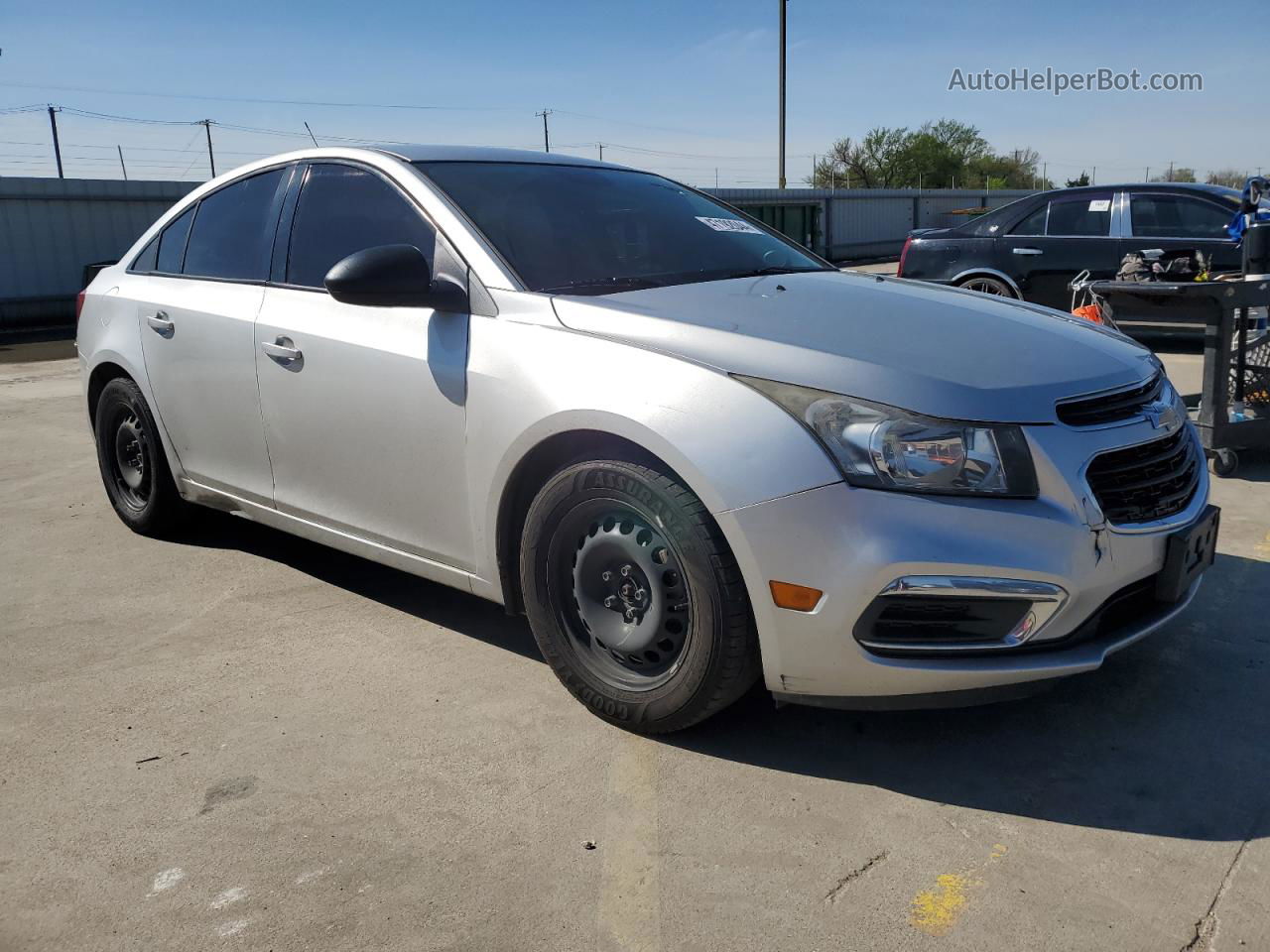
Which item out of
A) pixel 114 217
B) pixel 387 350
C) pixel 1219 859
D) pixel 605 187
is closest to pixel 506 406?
pixel 387 350

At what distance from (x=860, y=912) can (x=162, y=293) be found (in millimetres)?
3614

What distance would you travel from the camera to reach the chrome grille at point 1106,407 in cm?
263

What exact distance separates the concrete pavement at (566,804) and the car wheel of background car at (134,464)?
0.93 m

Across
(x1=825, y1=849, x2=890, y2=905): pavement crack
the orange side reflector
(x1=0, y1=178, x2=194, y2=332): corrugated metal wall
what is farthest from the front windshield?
(x1=0, y1=178, x2=194, y2=332): corrugated metal wall

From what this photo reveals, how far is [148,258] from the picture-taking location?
472cm

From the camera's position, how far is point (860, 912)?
2.19m

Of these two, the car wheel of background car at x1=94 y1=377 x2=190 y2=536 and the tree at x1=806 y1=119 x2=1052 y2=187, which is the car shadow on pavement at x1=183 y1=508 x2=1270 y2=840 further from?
the tree at x1=806 y1=119 x2=1052 y2=187

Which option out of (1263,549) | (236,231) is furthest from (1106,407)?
(236,231)

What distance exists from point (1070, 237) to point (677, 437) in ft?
25.6

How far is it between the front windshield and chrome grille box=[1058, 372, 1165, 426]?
4.04ft

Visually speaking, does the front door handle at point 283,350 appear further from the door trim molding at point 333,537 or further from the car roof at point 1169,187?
the car roof at point 1169,187

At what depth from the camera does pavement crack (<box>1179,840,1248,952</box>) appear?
2.06m

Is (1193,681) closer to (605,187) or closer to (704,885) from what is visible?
(704,885)

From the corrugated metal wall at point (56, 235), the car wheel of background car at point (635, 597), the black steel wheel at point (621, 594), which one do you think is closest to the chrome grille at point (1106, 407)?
the car wheel of background car at point (635, 597)
